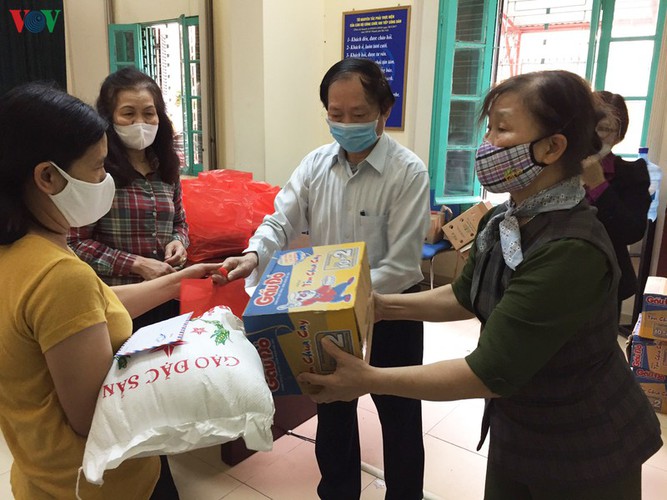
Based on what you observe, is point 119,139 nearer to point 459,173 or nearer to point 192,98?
point 192,98

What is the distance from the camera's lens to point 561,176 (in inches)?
41.8

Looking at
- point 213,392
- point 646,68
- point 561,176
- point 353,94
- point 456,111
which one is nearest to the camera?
point 213,392

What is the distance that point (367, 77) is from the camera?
159 cm

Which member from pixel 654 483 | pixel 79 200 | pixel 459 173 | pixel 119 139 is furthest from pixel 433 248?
pixel 79 200

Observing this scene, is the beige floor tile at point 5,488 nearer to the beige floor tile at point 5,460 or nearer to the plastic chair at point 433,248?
the beige floor tile at point 5,460

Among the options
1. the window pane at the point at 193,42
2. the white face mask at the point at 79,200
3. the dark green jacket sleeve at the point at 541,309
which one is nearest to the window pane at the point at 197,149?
the window pane at the point at 193,42

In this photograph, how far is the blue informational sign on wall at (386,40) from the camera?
4.13 m

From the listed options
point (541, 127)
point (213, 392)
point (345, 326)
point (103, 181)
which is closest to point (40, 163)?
point (103, 181)

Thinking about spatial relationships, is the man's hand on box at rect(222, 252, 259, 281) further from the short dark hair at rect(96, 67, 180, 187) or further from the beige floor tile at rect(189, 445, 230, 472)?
the beige floor tile at rect(189, 445, 230, 472)

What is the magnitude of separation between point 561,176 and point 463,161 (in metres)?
3.30

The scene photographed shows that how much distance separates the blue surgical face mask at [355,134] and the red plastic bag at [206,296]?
54 cm

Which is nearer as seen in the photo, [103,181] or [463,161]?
[103,181]

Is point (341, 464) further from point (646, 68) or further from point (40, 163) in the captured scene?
point (646, 68)

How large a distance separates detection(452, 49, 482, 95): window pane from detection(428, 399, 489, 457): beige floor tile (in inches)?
95.7
